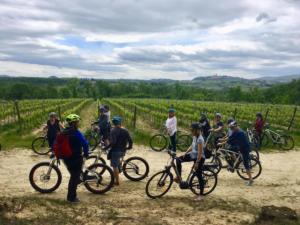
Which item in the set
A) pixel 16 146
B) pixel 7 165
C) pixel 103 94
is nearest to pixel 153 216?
pixel 7 165

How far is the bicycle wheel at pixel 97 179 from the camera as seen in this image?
8070mm

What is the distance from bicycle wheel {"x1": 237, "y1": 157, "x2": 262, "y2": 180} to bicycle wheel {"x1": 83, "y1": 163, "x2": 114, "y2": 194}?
381 centimetres

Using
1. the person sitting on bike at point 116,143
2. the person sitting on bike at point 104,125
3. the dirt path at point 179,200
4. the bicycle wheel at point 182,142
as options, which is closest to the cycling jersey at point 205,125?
the dirt path at point 179,200

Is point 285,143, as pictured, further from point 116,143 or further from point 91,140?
point 116,143

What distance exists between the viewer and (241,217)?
7148 millimetres

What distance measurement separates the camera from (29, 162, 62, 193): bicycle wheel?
8062 mm

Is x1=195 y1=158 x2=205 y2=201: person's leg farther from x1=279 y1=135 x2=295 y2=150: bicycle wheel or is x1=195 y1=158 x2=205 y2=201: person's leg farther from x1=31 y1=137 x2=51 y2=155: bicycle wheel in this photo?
x1=279 y1=135 x2=295 y2=150: bicycle wheel

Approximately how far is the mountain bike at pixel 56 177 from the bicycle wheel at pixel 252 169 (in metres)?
3.81

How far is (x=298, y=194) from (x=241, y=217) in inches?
104

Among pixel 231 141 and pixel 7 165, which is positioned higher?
pixel 231 141

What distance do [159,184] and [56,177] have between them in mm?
2374

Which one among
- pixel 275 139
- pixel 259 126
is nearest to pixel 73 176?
pixel 259 126

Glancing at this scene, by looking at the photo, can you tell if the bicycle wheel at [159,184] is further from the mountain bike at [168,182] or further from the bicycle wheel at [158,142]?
the bicycle wheel at [158,142]

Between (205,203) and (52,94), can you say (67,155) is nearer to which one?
(205,203)
